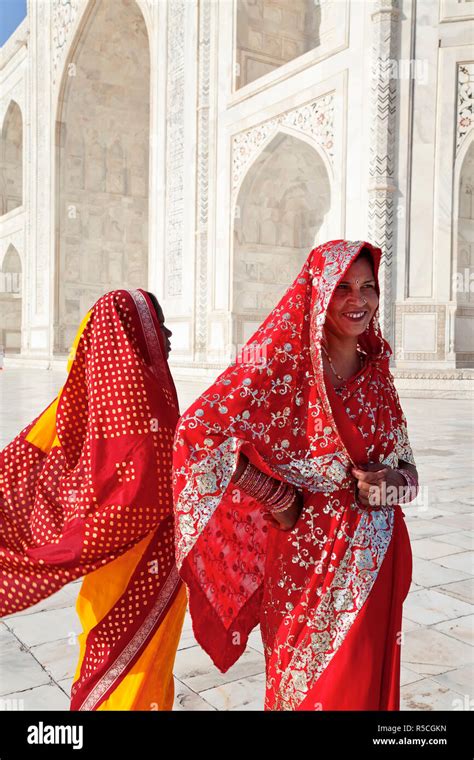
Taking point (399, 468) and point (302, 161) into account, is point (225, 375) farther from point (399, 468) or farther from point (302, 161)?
point (302, 161)

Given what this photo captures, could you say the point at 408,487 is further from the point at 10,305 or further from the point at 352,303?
the point at 10,305

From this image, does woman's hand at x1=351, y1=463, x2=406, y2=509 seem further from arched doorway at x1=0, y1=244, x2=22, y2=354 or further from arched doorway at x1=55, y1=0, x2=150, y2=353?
arched doorway at x1=0, y1=244, x2=22, y2=354

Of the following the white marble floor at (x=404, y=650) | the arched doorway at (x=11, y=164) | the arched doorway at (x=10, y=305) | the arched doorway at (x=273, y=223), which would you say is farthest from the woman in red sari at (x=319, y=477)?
the arched doorway at (x=11, y=164)

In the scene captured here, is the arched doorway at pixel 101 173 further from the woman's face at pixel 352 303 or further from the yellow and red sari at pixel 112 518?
the woman's face at pixel 352 303

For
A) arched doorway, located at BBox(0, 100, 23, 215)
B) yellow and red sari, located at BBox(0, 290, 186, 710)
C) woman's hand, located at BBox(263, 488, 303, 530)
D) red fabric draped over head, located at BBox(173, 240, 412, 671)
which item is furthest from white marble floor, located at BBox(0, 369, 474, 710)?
arched doorway, located at BBox(0, 100, 23, 215)

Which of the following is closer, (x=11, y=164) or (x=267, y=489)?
(x=267, y=489)

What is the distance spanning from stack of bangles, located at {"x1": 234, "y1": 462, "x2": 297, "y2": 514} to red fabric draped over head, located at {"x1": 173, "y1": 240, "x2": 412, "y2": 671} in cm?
1

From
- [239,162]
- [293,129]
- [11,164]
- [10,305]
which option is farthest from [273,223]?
[11,164]

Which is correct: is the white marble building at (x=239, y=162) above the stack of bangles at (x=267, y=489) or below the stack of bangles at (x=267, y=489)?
above

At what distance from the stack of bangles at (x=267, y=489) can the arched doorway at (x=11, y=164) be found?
17641mm

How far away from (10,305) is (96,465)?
1740 cm

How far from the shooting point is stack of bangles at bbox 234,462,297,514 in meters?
0.97

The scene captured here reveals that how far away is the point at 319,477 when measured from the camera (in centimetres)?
101

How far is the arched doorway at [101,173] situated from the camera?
12680mm
